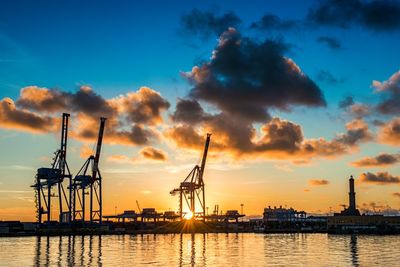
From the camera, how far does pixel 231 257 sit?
89750mm

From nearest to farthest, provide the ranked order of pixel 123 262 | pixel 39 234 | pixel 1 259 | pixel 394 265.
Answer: pixel 394 265
pixel 123 262
pixel 1 259
pixel 39 234

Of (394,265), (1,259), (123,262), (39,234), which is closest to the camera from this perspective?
(394,265)

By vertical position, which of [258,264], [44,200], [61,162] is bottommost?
[258,264]

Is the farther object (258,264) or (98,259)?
(98,259)

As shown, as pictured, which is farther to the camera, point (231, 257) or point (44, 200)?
point (44, 200)

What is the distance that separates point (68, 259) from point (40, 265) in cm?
932

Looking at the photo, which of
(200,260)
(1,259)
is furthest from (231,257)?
(1,259)

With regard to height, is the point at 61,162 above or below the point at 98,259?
above

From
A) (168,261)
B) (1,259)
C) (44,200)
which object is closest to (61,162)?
(44,200)

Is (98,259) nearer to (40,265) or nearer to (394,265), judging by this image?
(40,265)

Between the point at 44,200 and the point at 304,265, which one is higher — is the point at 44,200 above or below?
above

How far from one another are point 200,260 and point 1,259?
3296cm

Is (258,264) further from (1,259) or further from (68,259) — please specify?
(1,259)

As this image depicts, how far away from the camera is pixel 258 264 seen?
3071 inches
